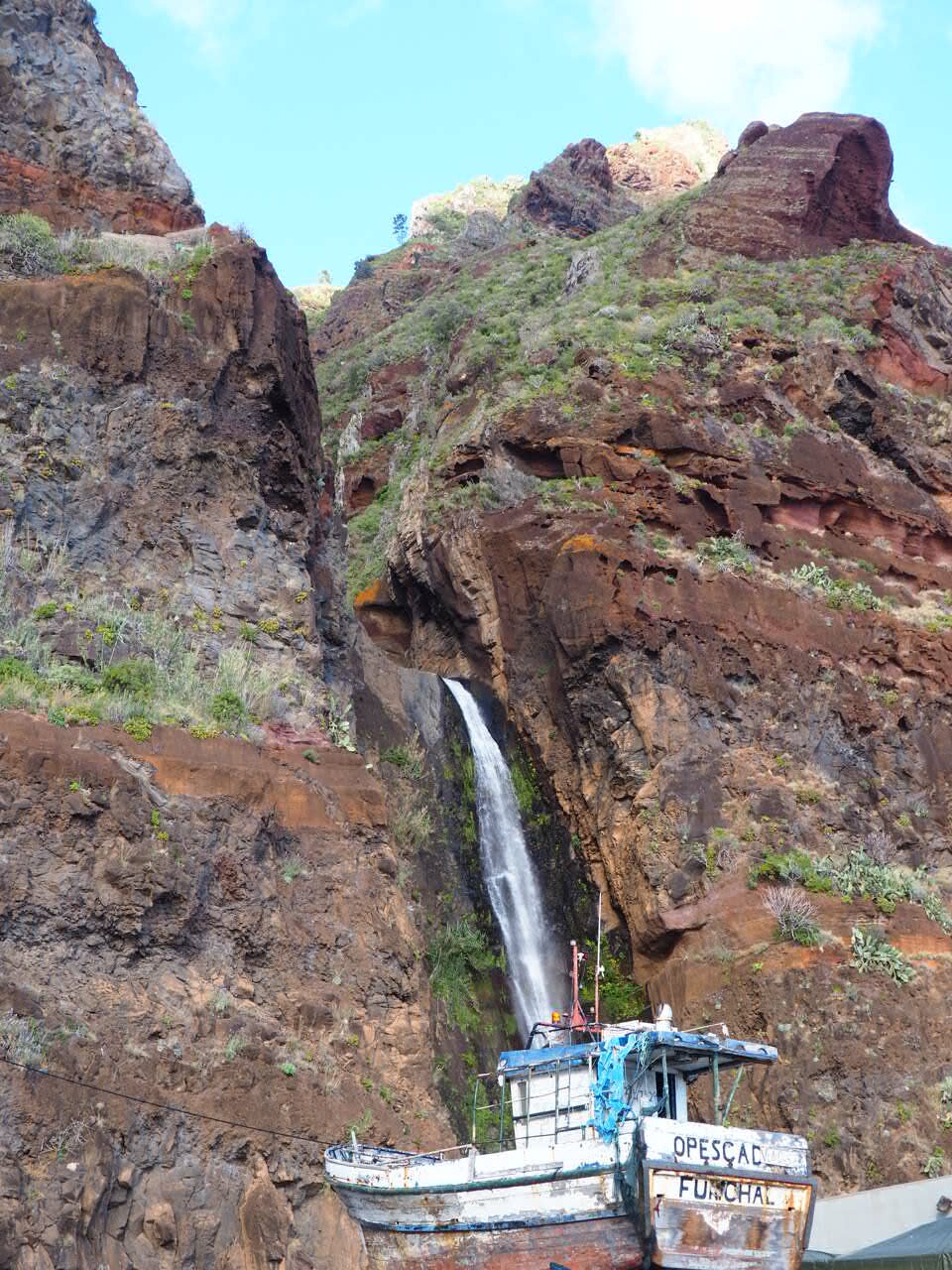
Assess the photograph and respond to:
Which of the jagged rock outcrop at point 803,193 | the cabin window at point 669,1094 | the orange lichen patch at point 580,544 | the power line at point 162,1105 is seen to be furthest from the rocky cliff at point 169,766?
the jagged rock outcrop at point 803,193

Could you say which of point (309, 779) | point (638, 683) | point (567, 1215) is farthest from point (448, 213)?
point (567, 1215)

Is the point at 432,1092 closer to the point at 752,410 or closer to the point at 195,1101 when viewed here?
the point at 195,1101

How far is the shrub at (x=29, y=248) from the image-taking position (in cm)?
2988

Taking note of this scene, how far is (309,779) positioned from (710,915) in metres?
8.78

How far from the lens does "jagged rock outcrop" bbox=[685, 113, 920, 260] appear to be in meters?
49.1

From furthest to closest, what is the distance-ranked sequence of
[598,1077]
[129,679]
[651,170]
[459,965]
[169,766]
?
[651,170]
[459,965]
[129,679]
[169,766]
[598,1077]

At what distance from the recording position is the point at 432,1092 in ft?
74.7

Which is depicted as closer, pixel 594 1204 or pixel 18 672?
pixel 594 1204

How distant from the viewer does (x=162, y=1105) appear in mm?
19188

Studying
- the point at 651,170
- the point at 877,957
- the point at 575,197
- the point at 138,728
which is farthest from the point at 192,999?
the point at 651,170

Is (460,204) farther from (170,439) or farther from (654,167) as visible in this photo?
(170,439)

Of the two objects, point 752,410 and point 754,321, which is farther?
point 754,321

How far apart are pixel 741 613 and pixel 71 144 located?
61.8ft

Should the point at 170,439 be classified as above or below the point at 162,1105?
above
